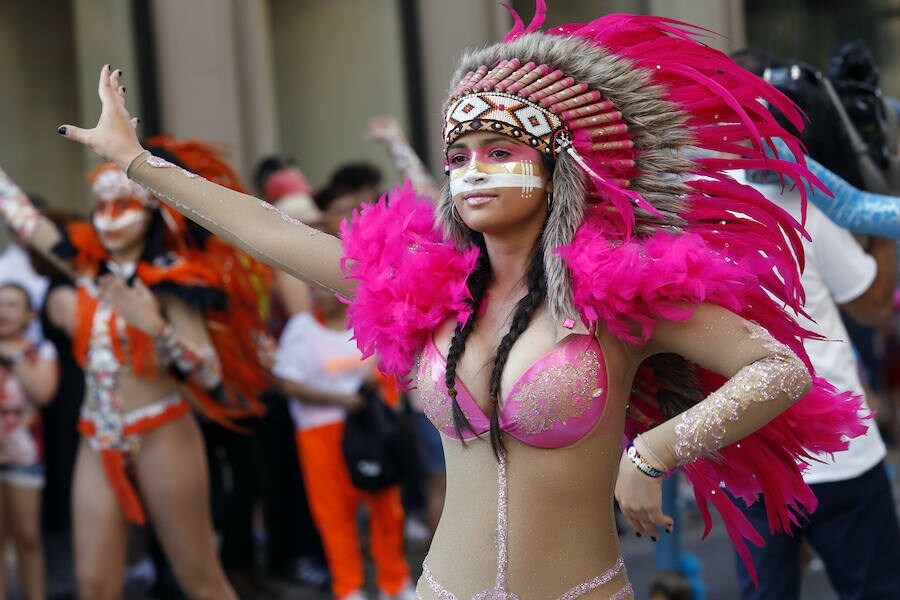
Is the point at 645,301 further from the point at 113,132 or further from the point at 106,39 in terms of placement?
the point at 106,39

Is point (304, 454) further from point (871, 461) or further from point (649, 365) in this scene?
point (649, 365)

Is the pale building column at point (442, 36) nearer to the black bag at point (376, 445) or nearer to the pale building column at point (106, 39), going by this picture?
the pale building column at point (106, 39)

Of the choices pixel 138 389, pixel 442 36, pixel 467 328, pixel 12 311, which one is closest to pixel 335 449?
pixel 138 389

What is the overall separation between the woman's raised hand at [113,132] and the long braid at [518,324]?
100cm

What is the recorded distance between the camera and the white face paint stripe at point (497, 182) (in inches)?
109

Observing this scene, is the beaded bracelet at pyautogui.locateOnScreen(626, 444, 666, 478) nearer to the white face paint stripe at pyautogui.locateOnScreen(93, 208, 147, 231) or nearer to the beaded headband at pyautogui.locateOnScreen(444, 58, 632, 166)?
Answer: the beaded headband at pyautogui.locateOnScreen(444, 58, 632, 166)

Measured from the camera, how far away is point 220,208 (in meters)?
3.16

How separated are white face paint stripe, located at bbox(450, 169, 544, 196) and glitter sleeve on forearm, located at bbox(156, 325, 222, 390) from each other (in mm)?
2243

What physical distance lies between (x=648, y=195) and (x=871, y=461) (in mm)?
1394

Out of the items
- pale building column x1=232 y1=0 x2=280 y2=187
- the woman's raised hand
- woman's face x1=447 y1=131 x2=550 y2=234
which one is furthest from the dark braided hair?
pale building column x1=232 y1=0 x2=280 y2=187

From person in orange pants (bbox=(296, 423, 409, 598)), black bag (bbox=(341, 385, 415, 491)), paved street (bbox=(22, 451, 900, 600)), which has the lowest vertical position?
paved street (bbox=(22, 451, 900, 600))

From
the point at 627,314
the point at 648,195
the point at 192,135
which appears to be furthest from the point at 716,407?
the point at 192,135

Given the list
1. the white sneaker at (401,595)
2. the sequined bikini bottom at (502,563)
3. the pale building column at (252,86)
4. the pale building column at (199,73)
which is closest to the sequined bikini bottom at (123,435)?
the white sneaker at (401,595)

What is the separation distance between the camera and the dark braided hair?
8.98 feet
